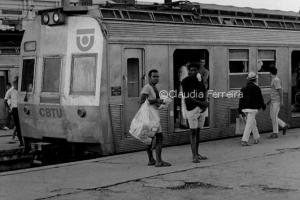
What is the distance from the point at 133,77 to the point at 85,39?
4.25ft

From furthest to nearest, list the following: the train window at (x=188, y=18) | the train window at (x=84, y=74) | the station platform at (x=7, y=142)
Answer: the station platform at (x=7, y=142) → the train window at (x=188, y=18) → the train window at (x=84, y=74)

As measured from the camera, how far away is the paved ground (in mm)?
7953

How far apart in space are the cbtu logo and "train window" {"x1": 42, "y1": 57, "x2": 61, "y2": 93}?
668 mm

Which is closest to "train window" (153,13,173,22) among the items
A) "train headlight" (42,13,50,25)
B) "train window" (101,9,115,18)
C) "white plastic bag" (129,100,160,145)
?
"train window" (101,9,115,18)

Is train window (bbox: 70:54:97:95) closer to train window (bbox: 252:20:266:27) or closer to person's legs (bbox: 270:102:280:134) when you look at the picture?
person's legs (bbox: 270:102:280:134)

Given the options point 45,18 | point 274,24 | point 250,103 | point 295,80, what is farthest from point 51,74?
point 295,80

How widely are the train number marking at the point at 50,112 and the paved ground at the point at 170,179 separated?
1.52 meters

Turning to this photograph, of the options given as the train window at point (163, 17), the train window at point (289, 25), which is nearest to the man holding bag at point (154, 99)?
the train window at point (163, 17)

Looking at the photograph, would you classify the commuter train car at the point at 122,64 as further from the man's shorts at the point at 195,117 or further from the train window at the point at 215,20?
the man's shorts at the point at 195,117

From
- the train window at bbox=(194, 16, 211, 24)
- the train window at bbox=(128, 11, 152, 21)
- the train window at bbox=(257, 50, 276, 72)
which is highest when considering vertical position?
the train window at bbox=(194, 16, 211, 24)

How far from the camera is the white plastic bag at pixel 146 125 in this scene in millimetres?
9906

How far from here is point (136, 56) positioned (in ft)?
39.6

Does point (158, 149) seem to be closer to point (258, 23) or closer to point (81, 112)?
point (81, 112)

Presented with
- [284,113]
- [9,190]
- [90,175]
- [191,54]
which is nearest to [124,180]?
[90,175]
